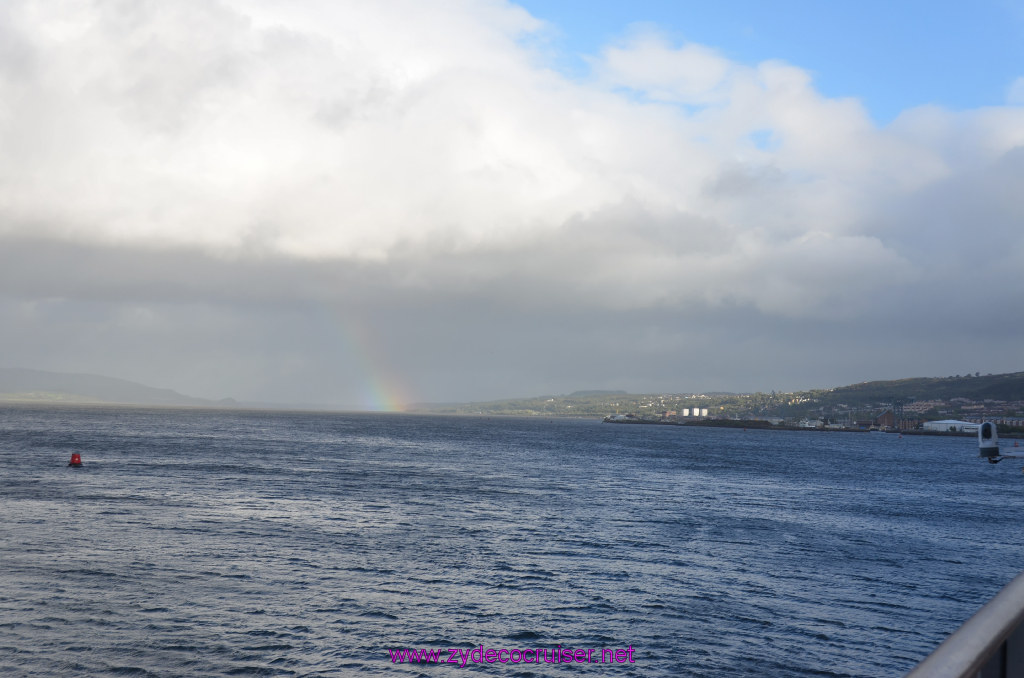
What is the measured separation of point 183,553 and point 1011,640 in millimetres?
38659

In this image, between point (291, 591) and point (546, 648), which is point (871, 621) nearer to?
point (546, 648)

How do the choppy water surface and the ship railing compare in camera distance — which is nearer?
the ship railing

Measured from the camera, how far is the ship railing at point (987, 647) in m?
2.67

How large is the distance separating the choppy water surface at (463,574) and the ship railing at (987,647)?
70.6 ft

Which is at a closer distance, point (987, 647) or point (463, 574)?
point (987, 647)

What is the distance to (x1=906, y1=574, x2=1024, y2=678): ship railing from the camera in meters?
2.67

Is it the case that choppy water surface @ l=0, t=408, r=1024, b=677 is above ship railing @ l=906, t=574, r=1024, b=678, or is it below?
below

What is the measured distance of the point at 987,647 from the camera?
2814mm

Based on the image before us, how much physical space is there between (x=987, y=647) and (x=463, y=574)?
106ft

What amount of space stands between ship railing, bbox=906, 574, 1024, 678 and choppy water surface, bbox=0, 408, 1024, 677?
21.5m

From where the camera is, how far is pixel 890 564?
40.7m

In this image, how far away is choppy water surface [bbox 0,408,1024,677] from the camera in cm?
2436

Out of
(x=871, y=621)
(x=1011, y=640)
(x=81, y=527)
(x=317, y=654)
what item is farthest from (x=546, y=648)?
(x=81, y=527)

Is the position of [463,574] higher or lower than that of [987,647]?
lower
